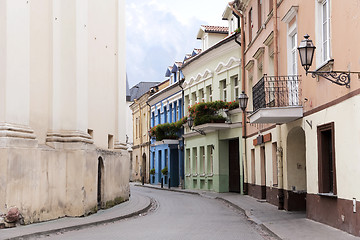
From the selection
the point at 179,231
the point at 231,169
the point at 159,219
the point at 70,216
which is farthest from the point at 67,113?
the point at 231,169

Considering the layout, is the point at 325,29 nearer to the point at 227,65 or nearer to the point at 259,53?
the point at 259,53

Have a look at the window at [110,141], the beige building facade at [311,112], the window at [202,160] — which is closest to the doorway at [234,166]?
the window at [202,160]

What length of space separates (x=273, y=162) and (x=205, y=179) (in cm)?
1261

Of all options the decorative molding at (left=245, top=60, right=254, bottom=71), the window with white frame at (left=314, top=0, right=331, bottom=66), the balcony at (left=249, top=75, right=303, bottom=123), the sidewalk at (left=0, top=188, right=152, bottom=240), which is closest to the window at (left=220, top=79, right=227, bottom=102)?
the decorative molding at (left=245, top=60, right=254, bottom=71)

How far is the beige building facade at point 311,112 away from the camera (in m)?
11.2

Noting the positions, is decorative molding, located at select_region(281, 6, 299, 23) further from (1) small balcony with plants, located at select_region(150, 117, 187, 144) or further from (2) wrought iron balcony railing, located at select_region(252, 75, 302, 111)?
(1) small balcony with plants, located at select_region(150, 117, 187, 144)

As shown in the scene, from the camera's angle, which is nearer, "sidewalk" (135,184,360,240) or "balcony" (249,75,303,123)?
"sidewalk" (135,184,360,240)

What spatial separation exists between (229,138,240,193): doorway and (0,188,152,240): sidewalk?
10.2m

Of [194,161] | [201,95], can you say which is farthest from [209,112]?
[194,161]

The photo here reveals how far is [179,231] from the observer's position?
1305 cm

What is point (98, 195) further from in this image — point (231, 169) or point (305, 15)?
point (231, 169)

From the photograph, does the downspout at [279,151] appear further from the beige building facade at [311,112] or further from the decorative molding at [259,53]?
the decorative molding at [259,53]

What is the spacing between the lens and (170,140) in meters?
38.3

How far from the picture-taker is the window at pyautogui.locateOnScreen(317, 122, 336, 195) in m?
13.3
